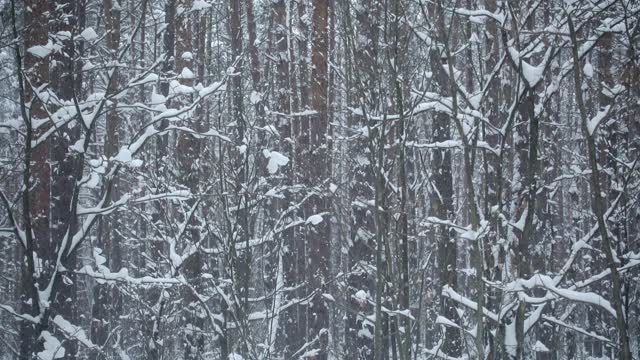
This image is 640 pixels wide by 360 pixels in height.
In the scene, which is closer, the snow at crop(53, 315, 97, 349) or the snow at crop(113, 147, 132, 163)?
the snow at crop(113, 147, 132, 163)

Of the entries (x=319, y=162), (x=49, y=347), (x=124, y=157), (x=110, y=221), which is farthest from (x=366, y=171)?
(x=110, y=221)

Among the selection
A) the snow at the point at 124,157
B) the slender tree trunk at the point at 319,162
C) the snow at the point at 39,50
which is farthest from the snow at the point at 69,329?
the slender tree trunk at the point at 319,162

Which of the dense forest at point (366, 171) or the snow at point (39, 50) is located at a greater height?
the snow at point (39, 50)

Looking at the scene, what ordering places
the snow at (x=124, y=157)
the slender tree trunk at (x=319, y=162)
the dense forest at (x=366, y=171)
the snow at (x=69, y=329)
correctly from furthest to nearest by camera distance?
the slender tree trunk at (x=319, y=162) < the snow at (x=69, y=329) < the snow at (x=124, y=157) < the dense forest at (x=366, y=171)

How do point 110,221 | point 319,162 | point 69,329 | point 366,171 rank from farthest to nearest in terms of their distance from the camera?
point 110,221 → point 319,162 → point 366,171 → point 69,329

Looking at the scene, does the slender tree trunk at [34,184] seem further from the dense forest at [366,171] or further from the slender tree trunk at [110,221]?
the slender tree trunk at [110,221]

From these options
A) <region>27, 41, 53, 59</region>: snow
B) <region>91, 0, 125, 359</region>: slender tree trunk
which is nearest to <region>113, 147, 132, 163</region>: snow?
<region>91, 0, 125, 359</region>: slender tree trunk

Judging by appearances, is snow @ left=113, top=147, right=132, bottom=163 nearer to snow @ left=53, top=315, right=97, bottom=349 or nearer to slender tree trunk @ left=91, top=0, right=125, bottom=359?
slender tree trunk @ left=91, top=0, right=125, bottom=359

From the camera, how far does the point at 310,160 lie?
34.0 ft

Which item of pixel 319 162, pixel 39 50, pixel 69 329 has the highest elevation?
pixel 39 50

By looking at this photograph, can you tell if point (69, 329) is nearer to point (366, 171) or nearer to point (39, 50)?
point (39, 50)

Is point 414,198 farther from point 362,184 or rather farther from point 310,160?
point 310,160

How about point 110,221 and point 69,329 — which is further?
point 110,221

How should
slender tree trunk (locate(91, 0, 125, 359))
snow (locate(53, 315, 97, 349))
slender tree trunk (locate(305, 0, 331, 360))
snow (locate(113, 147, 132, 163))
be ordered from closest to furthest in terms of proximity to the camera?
snow (locate(113, 147, 132, 163)), snow (locate(53, 315, 97, 349)), slender tree trunk (locate(91, 0, 125, 359)), slender tree trunk (locate(305, 0, 331, 360))
